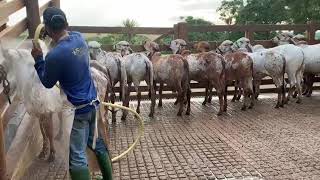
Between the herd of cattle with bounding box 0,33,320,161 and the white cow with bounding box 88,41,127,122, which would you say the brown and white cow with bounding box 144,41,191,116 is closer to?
the herd of cattle with bounding box 0,33,320,161

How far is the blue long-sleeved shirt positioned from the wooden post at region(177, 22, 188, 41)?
7.13 metres

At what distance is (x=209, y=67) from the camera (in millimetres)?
9273

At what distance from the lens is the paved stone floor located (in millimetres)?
5441

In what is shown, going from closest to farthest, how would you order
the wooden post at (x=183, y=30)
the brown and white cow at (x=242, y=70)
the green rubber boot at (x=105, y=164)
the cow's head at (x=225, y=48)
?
the green rubber boot at (x=105, y=164) < the brown and white cow at (x=242, y=70) < the cow's head at (x=225, y=48) < the wooden post at (x=183, y=30)

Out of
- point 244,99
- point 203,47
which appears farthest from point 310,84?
point 203,47

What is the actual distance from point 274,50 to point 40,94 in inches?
248

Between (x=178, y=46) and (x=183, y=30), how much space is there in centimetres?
87

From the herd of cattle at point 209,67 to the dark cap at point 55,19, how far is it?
4.60 meters

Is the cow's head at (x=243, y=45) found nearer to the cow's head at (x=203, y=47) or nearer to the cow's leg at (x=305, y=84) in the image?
the cow's head at (x=203, y=47)

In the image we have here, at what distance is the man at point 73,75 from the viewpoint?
12.2 feet

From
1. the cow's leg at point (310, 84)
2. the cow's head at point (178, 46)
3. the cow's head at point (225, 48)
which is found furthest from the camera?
the cow's leg at point (310, 84)

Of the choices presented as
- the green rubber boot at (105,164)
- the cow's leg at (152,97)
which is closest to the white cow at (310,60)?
the cow's leg at (152,97)

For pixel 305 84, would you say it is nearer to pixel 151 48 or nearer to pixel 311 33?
pixel 311 33

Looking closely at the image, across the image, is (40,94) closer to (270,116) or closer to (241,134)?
(241,134)
